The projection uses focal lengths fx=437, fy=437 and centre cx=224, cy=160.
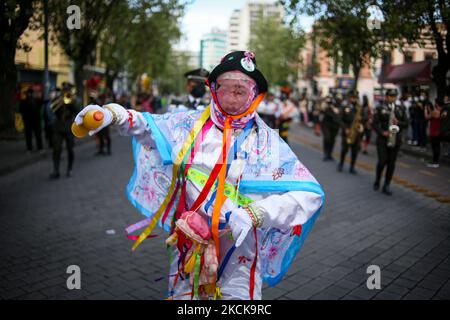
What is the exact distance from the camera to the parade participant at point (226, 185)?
7.45 ft

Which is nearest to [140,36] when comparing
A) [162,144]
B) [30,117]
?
[30,117]

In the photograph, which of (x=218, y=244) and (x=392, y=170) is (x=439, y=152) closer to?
(x=218, y=244)

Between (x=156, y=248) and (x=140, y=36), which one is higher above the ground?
(x=140, y=36)

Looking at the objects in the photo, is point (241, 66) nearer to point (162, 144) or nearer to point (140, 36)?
point (162, 144)

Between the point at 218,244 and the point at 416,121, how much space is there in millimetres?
6554

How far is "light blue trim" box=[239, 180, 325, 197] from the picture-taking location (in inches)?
92.0

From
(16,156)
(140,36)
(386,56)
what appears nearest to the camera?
(16,156)

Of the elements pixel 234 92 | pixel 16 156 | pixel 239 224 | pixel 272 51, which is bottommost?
pixel 16 156

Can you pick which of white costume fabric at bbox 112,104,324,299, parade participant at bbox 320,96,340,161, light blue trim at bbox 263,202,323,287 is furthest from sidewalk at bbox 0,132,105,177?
light blue trim at bbox 263,202,323,287

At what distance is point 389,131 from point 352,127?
285 cm

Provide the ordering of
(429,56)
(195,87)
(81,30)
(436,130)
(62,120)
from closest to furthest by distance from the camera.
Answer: (436,130)
(429,56)
(195,87)
(62,120)
(81,30)

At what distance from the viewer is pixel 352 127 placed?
1124 centimetres
